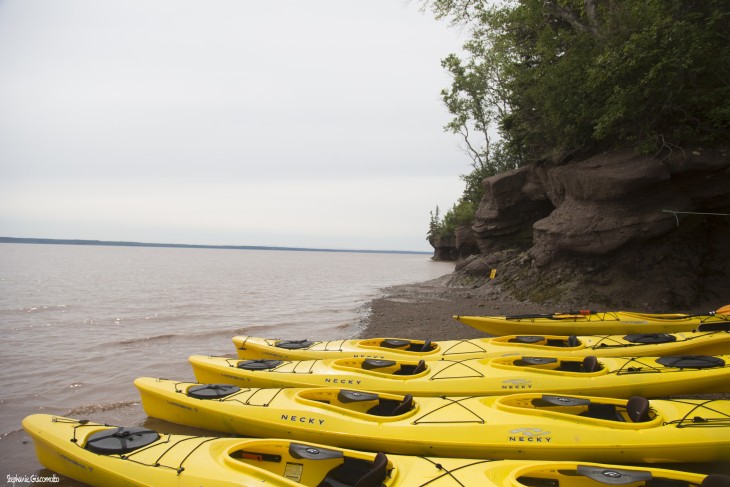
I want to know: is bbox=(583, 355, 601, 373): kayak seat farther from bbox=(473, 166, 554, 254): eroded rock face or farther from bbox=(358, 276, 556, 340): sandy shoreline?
bbox=(473, 166, 554, 254): eroded rock face

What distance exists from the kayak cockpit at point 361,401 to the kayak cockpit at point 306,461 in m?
1.02

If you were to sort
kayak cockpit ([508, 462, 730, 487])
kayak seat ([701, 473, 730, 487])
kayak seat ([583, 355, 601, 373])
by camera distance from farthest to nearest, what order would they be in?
kayak seat ([583, 355, 601, 373]), kayak cockpit ([508, 462, 730, 487]), kayak seat ([701, 473, 730, 487])

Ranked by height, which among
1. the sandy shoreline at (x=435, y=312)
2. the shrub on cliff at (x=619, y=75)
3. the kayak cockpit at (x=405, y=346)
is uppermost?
the shrub on cliff at (x=619, y=75)

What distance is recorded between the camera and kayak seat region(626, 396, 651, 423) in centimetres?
474

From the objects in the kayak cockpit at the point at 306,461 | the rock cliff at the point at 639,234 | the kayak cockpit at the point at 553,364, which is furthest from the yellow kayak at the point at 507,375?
the rock cliff at the point at 639,234

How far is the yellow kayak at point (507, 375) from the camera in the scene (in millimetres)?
6043

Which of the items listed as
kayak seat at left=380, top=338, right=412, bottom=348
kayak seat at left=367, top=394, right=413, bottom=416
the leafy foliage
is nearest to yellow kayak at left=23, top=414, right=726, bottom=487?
kayak seat at left=367, top=394, right=413, bottom=416

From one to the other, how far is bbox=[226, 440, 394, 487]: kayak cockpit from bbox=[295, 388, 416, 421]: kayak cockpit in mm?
1021

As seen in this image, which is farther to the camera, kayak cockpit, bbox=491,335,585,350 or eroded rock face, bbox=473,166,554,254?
eroded rock face, bbox=473,166,554,254

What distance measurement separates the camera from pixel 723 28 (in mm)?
10305

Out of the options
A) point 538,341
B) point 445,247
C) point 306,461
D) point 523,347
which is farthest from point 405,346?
point 445,247

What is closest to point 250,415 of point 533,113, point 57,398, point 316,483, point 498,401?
point 316,483

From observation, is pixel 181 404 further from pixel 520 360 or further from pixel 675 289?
pixel 675 289

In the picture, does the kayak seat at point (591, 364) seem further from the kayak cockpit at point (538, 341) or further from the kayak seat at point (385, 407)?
the kayak seat at point (385, 407)
